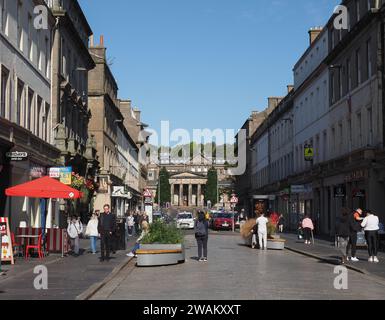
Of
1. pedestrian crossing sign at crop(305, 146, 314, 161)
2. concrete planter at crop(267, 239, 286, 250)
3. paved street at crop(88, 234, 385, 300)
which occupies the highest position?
pedestrian crossing sign at crop(305, 146, 314, 161)

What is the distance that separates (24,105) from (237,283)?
17287 millimetres

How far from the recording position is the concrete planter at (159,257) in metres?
22.2

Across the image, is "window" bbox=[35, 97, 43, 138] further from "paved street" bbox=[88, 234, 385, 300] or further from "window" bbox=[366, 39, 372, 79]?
"window" bbox=[366, 39, 372, 79]

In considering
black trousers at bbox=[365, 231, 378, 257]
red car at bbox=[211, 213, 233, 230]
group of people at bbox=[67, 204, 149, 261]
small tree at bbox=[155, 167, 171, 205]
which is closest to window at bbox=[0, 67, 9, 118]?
group of people at bbox=[67, 204, 149, 261]

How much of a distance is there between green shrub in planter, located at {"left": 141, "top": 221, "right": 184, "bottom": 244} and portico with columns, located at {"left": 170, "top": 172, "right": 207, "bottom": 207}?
156097mm

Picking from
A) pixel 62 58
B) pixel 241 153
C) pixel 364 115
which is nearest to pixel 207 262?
pixel 364 115

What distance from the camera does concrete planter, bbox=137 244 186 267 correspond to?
2217cm

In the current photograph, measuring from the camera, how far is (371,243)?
2373cm

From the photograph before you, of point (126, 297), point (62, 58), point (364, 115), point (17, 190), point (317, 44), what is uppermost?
point (317, 44)

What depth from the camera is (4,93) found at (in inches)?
1072

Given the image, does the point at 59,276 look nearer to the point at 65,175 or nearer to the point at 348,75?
the point at 65,175

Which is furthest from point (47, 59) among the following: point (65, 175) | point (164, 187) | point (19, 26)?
point (164, 187)
